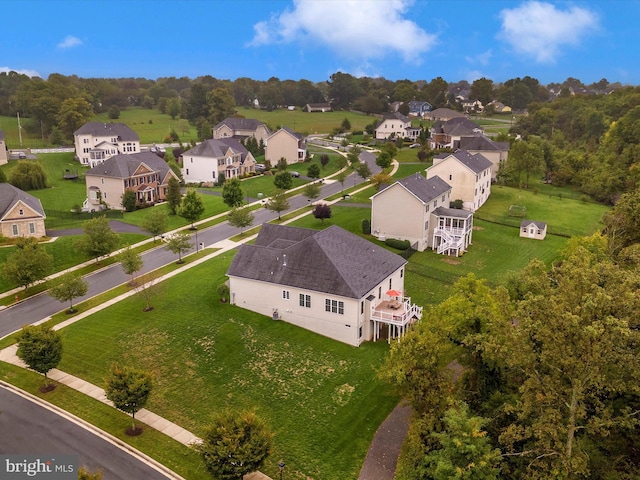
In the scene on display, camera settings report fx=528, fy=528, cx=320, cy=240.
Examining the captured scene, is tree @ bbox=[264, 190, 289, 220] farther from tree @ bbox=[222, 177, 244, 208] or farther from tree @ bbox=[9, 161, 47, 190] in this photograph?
tree @ bbox=[9, 161, 47, 190]

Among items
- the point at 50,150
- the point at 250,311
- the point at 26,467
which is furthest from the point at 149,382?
the point at 50,150

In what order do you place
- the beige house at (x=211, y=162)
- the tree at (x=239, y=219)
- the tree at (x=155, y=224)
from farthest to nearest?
the beige house at (x=211, y=162), the tree at (x=239, y=219), the tree at (x=155, y=224)

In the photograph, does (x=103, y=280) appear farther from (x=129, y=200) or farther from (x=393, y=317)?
(x=393, y=317)

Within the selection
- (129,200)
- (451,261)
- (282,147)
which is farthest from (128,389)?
(282,147)

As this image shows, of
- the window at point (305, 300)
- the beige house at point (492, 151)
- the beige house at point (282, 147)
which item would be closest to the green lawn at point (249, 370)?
the window at point (305, 300)

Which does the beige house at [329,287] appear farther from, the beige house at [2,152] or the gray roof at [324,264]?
the beige house at [2,152]

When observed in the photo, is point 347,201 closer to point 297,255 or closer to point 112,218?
point 112,218
